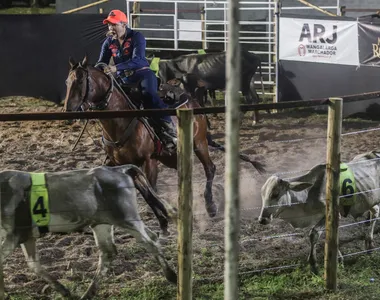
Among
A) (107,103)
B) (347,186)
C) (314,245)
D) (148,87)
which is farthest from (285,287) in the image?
(148,87)

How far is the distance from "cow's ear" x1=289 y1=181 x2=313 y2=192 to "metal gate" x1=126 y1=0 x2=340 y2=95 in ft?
23.0

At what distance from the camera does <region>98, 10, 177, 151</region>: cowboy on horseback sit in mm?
7031

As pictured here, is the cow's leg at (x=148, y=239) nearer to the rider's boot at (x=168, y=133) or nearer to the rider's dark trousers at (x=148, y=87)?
the rider's boot at (x=168, y=133)

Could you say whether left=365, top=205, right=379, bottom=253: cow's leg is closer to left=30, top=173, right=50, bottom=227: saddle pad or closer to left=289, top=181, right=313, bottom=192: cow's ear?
left=289, top=181, right=313, bottom=192: cow's ear

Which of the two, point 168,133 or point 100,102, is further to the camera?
point 168,133

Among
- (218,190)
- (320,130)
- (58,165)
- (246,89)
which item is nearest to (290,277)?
(218,190)

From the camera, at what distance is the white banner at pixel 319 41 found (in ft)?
40.0

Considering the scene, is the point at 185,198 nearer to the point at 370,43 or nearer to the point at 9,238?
the point at 9,238

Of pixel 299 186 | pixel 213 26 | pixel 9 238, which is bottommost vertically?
pixel 9 238

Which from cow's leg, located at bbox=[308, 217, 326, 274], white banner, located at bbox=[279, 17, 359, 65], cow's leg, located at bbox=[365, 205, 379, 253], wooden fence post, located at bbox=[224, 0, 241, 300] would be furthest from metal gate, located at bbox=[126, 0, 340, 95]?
wooden fence post, located at bbox=[224, 0, 241, 300]

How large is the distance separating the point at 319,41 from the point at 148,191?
25.5 ft

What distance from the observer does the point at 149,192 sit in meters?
5.59

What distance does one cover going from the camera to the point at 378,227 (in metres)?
6.51

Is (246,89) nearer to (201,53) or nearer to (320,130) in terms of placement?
(201,53)
